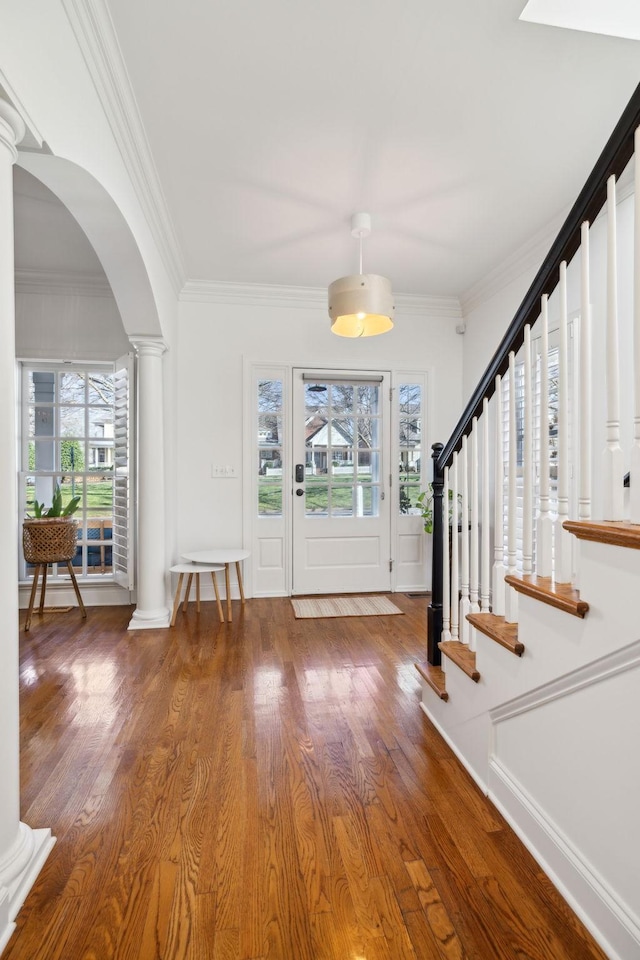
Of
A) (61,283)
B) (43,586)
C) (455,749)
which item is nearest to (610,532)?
(455,749)

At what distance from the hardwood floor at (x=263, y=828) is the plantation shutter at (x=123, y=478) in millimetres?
1345

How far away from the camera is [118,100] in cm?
200

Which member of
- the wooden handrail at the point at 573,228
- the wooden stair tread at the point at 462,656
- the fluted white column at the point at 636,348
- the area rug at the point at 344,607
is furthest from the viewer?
the area rug at the point at 344,607

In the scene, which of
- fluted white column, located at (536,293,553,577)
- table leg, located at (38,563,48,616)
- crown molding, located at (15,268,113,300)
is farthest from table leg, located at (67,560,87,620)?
fluted white column, located at (536,293,553,577)

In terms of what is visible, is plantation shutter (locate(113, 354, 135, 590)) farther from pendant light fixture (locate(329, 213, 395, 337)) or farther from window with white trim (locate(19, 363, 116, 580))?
pendant light fixture (locate(329, 213, 395, 337))

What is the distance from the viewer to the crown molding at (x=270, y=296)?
13.5 ft

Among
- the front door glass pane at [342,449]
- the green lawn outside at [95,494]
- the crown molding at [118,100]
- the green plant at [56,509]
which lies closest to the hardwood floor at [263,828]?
the green plant at [56,509]

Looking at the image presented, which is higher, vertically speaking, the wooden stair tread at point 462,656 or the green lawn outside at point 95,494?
the green lawn outside at point 95,494

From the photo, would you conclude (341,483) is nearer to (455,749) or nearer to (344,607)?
(344,607)

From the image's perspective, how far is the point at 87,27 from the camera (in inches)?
64.2

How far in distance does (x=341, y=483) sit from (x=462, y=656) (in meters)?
2.65

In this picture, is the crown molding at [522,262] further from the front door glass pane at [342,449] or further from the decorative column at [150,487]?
the decorative column at [150,487]

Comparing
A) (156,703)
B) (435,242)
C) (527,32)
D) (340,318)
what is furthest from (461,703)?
(435,242)

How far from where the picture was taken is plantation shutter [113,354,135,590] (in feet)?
12.9
